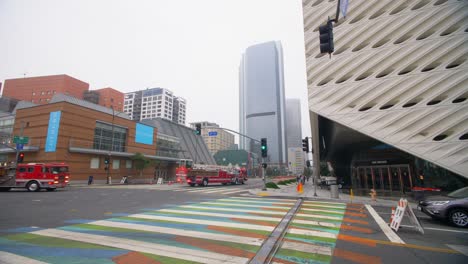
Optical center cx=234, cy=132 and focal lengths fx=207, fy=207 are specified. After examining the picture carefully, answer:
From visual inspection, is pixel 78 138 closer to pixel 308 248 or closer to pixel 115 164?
pixel 115 164

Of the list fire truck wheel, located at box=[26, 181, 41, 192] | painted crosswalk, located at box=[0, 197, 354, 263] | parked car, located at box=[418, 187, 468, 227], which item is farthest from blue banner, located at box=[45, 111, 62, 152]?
parked car, located at box=[418, 187, 468, 227]

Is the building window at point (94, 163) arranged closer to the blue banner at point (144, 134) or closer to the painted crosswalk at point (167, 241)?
the blue banner at point (144, 134)

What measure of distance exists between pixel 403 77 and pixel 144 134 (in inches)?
1625

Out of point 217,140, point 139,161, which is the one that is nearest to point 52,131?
point 139,161

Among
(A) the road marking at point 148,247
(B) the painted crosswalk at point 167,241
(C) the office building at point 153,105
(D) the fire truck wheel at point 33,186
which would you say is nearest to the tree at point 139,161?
(D) the fire truck wheel at point 33,186

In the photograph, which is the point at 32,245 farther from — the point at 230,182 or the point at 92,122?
the point at 92,122

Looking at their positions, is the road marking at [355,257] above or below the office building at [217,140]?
below

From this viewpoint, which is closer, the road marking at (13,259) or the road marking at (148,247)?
the road marking at (13,259)

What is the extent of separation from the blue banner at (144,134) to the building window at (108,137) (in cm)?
274

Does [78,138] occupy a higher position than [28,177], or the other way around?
[78,138]

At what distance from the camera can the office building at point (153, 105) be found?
11775 centimetres

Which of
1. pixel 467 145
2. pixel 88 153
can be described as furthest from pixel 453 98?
pixel 88 153

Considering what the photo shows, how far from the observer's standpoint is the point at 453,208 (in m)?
7.54

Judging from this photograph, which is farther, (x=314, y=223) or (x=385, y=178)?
(x=385, y=178)
